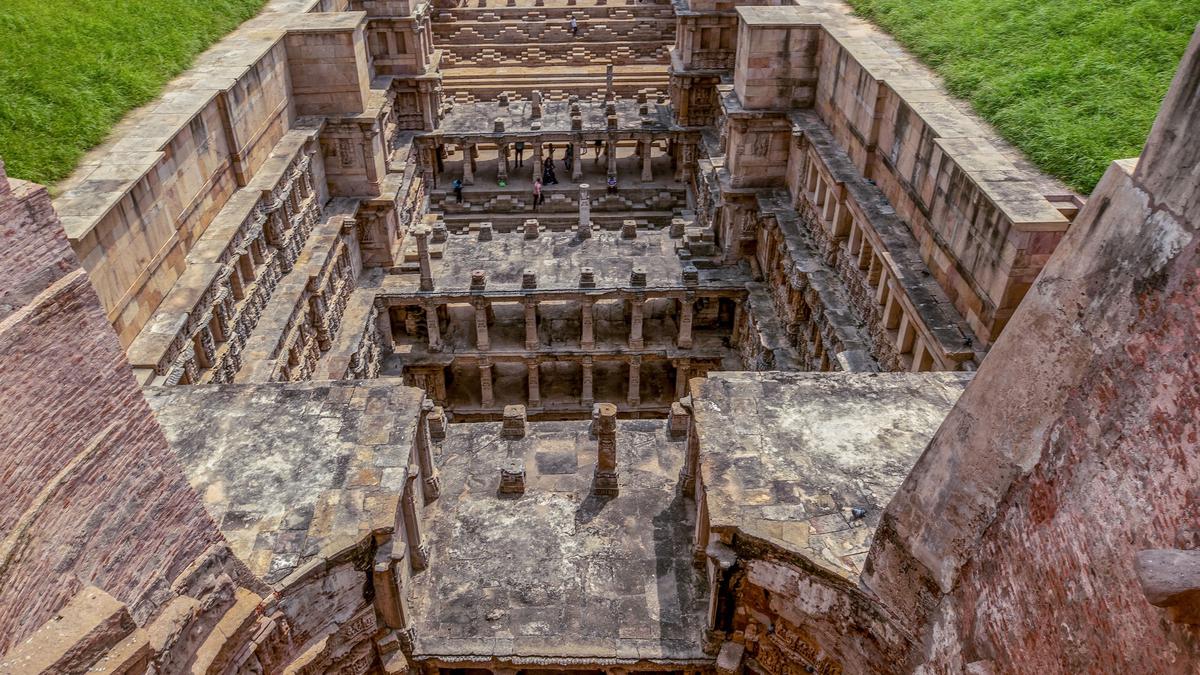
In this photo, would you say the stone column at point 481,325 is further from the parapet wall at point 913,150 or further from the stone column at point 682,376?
the parapet wall at point 913,150

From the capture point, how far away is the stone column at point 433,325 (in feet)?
76.8

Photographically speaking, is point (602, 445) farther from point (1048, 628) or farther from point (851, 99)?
point (851, 99)

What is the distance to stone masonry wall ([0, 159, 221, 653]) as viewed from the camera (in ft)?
18.0

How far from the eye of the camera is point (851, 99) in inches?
757

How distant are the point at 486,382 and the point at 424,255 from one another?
4239 mm

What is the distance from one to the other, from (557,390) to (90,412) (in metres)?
19.7

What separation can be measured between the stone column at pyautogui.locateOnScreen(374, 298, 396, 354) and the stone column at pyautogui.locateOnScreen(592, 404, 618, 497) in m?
11.5

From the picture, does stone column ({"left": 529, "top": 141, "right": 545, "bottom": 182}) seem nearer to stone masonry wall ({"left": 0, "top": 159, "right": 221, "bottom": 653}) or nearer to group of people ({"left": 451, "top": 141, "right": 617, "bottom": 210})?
group of people ({"left": 451, "top": 141, "right": 617, "bottom": 210})

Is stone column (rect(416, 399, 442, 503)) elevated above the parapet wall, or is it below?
below

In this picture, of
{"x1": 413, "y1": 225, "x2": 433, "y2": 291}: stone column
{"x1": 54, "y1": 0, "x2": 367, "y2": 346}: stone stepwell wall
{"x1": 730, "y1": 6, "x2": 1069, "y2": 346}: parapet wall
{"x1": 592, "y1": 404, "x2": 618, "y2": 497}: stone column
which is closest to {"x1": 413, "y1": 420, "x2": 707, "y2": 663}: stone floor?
{"x1": 592, "y1": 404, "x2": 618, "y2": 497}: stone column

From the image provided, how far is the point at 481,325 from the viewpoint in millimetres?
23547

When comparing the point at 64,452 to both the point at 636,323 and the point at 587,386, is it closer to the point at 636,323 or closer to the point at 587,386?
the point at 636,323

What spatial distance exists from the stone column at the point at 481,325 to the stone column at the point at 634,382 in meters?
4.31

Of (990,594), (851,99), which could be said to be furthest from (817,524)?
(851,99)
